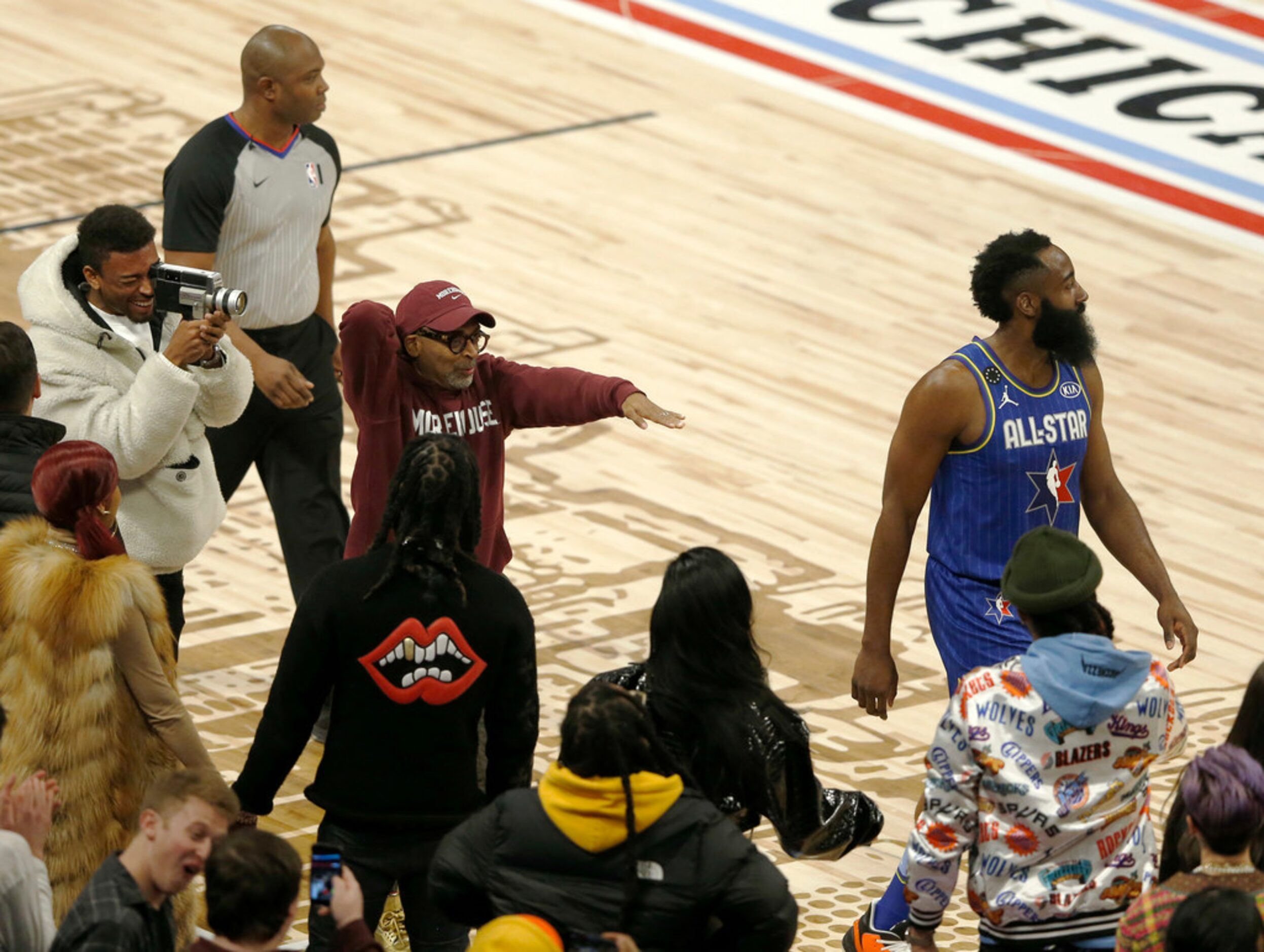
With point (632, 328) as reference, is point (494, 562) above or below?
above

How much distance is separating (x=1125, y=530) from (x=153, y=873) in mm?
2521

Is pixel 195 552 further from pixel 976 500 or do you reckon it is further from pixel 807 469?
pixel 807 469

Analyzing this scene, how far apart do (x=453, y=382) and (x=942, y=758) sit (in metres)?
1.62

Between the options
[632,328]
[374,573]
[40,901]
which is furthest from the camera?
[632,328]

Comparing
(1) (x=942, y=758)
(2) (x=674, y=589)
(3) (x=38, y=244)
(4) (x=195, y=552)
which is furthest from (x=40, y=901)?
(3) (x=38, y=244)

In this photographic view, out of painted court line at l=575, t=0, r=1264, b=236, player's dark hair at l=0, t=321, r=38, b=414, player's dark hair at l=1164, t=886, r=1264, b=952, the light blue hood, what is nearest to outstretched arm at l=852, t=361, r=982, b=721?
the light blue hood

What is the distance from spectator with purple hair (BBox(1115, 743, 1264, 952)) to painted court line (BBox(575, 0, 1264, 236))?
7380 mm

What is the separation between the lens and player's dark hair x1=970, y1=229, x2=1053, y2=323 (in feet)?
16.5

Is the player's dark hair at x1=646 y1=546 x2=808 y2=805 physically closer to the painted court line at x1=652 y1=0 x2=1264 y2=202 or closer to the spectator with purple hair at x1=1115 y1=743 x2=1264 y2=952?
the spectator with purple hair at x1=1115 y1=743 x2=1264 y2=952

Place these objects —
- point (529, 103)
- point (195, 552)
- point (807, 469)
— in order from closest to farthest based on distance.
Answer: point (195, 552) → point (807, 469) → point (529, 103)

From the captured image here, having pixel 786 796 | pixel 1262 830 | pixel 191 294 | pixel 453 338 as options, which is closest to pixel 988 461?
pixel 453 338

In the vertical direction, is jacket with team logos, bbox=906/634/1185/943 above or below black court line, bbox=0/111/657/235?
above

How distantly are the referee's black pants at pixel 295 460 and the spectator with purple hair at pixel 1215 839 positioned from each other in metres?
3.17

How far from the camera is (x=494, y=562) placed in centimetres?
525
